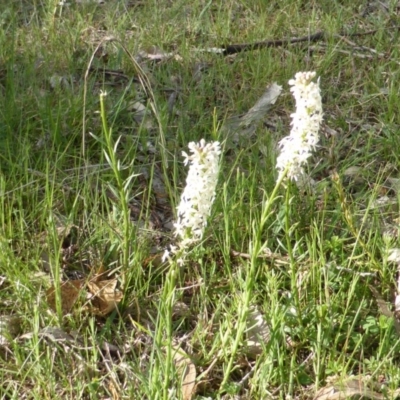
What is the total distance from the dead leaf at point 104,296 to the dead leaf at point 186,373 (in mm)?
267

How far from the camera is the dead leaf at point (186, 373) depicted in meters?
1.78

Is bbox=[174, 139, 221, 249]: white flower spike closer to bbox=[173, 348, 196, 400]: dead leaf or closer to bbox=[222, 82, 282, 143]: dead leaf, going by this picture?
bbox=[173, 348, 196, 400]: dead leaf

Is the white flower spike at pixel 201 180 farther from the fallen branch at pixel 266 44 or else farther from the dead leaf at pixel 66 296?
the fallen branch at pixel 266 44

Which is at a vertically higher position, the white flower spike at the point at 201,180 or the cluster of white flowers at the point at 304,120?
Answer: the cluster of white flowers at the point at 304,120

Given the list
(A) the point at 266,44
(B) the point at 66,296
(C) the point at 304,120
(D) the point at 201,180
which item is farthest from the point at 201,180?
(A) the point at 266,44

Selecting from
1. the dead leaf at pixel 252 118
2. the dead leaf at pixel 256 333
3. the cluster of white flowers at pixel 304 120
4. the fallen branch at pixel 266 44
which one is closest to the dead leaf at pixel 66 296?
the dead leaf at pixel 256 333

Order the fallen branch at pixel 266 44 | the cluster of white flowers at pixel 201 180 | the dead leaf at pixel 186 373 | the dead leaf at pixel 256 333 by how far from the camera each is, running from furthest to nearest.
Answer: the fallen branch at pixel 266 44
the dead leaf at pixel 256 333
the dead leaf at pixel 186 373
the cluster of white flowers at pixel 201 180

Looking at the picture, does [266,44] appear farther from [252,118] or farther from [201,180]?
[201,180]

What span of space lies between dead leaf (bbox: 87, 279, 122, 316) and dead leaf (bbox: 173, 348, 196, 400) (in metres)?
0.27

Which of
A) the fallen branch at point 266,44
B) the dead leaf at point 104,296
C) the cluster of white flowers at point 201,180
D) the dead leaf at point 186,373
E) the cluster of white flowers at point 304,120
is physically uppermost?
the cluster of white flowers at point 304,120

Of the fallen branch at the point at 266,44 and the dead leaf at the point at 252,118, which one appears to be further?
the fallen branch at the point at 266,44

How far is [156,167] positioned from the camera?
2.72 m

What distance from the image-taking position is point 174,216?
2432 millimetres

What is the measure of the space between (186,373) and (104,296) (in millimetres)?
353
